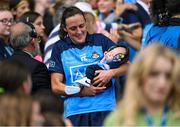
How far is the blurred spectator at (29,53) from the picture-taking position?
336 inches

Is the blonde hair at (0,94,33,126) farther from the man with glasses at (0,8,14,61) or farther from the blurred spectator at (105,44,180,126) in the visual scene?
the man with glasses at (0,8,14,61)

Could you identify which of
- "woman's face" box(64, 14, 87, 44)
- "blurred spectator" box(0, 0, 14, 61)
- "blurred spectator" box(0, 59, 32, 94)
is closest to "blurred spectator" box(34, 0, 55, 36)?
"blurred spectator" box(0, 0, 14, 61)

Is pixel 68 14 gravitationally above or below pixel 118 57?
above

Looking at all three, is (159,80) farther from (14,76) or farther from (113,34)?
(113,34)

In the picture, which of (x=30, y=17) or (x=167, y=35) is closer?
(x=167, y=35)

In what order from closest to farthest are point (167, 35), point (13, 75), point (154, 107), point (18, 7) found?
point (154, 107) → point (13, 75) → point (167, 35) → point (18, 7)

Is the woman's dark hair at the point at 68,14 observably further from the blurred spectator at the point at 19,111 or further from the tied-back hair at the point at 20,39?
the blurred spectator at the point at 19,111

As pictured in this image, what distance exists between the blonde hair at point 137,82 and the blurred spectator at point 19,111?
0.62 meters

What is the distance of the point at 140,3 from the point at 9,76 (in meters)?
6.14

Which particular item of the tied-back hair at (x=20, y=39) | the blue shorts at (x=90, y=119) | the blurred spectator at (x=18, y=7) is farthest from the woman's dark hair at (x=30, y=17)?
the blue shorts at (x=90, y=119)

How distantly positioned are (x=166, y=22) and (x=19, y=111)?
2859 millimetres

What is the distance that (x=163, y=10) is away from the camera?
8297 millimetres

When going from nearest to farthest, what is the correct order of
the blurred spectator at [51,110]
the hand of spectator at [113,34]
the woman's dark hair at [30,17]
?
1. the blurred spectator at [51,110]
2. the woman's dark hair at [30,17]
3. the hand of spectator at [113,34]

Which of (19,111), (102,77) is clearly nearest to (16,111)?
(19,111)
